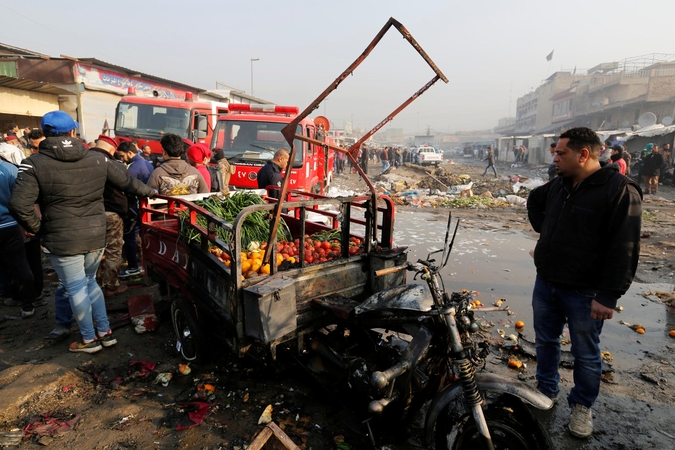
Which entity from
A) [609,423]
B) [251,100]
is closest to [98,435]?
[609,423]

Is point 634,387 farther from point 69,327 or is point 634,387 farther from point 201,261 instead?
point 69,327

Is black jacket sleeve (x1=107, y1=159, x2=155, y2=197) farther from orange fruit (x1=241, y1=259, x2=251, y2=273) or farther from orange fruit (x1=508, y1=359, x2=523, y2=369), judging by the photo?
orange fruit (x1=508, y1=359, x2=523, y2=369)

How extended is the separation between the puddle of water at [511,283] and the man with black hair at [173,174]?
12.1ft

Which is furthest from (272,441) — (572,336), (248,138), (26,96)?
(26,96)

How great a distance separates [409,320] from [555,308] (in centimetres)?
134

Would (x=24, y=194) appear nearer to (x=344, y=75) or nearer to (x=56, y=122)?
(x=56, y=122)

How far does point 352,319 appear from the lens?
2914 mm

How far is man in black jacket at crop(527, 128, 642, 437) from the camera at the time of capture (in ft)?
8.38

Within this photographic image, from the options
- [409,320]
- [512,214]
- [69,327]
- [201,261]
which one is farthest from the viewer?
[512,214]

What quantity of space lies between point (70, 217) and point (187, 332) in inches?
59.9

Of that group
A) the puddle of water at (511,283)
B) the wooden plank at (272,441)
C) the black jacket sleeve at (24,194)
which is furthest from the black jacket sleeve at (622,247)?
Answer: the black jacket sleeve at (24,194)

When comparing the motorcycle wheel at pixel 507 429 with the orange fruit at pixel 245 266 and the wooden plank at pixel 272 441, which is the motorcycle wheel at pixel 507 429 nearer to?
the wooden plank at pixel 272 441

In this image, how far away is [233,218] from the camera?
13.4 feet

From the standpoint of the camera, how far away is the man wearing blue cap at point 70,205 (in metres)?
3.37
